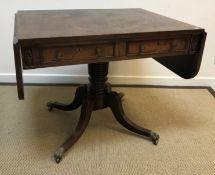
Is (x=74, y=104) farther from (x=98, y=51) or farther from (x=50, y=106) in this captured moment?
(x=98, y=51)

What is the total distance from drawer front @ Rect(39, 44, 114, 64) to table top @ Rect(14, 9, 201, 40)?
55mm

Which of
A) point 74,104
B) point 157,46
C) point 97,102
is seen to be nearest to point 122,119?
point 97,102

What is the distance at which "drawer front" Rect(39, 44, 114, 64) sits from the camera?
41.7 inches

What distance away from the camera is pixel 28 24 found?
1.22 meters

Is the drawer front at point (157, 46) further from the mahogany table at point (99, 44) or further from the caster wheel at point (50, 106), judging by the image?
the caster wheel at point (50, 106)

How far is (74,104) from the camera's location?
5.68 feet

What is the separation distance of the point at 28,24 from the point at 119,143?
830 millimetres

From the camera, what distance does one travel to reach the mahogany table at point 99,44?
3.43 feet

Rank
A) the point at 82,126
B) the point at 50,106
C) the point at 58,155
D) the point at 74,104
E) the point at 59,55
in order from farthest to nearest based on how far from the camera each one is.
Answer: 1. the point at 50,106
2. the point at 74,104
3. the point at 82,126
4. the point at 58,155
5. the point at 59,55

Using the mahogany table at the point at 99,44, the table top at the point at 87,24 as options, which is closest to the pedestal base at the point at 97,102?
the mahogany table at the point at 99,44

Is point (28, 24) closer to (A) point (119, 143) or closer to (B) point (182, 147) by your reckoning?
(A) point (119, 143)

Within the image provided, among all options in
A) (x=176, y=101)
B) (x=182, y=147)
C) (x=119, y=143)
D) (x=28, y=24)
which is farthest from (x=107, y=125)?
(x=28, y=24)

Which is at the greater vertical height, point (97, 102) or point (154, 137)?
point (97, 102)

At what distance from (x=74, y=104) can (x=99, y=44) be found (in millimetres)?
712
